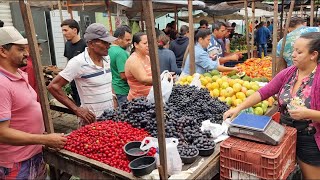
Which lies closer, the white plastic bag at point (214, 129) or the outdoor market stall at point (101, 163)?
the outdoor market stall at point (101, 163)

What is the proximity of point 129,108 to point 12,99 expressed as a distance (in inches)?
42.4

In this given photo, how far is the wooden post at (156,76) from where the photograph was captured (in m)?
1.67

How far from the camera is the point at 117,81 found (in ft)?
15.7

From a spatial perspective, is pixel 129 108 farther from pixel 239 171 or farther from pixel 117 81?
pixel 117 81

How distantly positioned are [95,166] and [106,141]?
232mm

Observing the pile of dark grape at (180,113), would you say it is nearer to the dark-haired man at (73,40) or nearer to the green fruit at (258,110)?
the green fruit at (258,110)

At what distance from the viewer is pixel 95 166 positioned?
2170mm

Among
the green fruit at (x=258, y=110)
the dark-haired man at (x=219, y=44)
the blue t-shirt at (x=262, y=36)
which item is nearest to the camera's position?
the green fruit at (x=258, y=110)

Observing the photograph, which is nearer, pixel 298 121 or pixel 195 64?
pixel 298 121

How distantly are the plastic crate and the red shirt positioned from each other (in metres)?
1.67

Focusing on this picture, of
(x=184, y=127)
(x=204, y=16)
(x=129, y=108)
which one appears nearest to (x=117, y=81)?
(x=129, y=108)

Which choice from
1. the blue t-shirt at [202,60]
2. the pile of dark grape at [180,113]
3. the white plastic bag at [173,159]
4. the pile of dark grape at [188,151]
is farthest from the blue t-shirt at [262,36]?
the white plastic bag at [173,159]

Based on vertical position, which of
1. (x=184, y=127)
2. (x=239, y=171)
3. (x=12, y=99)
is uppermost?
(x=12, y=99)

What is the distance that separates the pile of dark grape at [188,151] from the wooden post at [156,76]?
308mm
